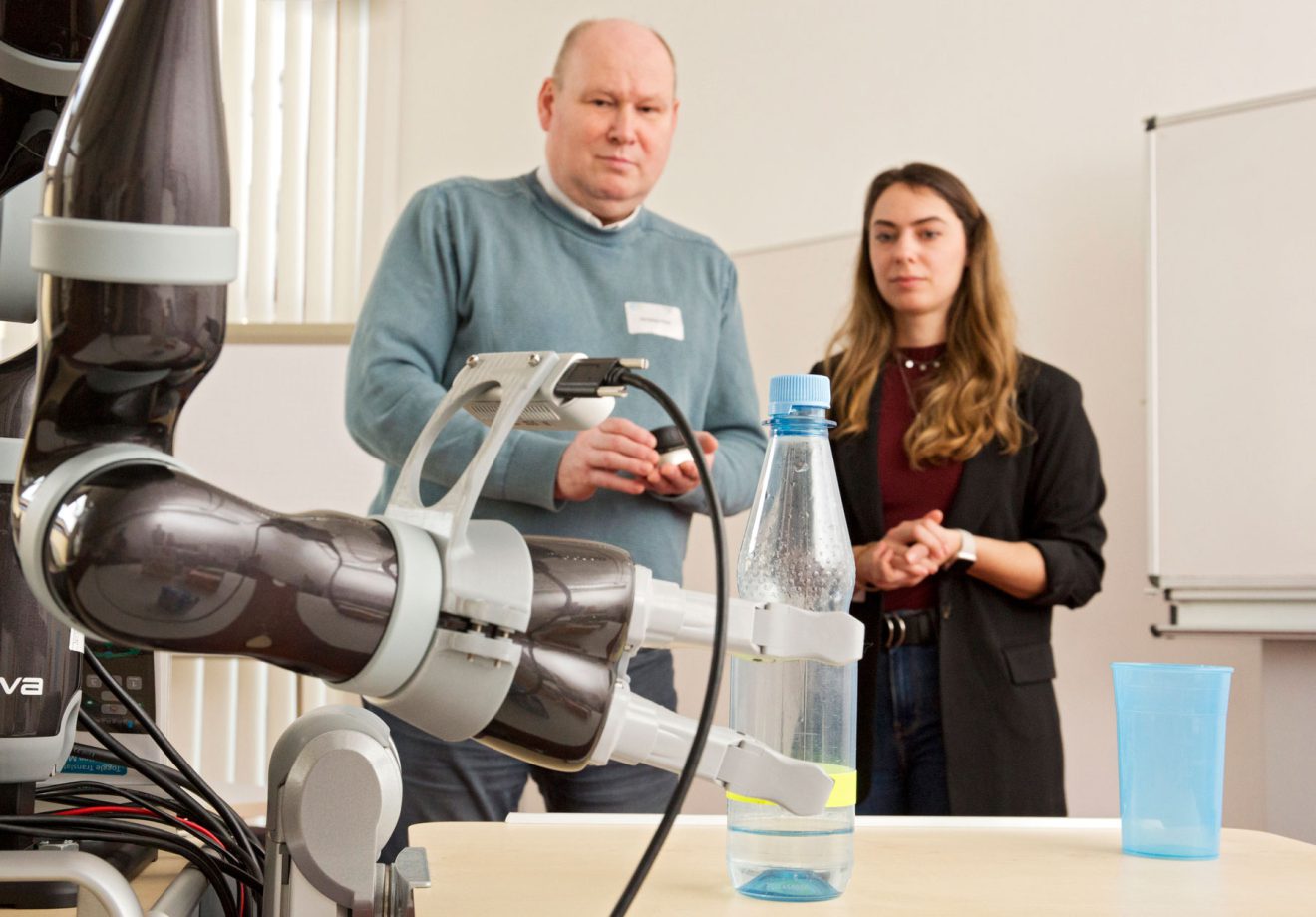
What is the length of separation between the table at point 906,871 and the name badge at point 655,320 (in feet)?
2.98

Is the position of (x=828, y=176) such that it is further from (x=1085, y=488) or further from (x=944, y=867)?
(x=944, y=867)

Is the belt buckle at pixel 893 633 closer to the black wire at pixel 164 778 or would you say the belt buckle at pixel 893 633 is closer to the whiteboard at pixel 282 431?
the black wire at pixel 164 778

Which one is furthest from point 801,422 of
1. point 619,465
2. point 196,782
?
point 619,465

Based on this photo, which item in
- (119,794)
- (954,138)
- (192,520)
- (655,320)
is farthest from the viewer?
(954,138)

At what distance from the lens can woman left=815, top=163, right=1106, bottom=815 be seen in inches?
77.5

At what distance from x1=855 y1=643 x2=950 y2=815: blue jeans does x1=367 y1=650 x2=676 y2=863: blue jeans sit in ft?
1.60

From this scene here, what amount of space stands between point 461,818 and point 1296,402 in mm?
1960

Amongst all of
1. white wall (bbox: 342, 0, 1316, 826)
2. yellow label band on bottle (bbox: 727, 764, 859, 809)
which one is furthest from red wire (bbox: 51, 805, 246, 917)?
white wall (bbox: 342, 0, 1316, 826)

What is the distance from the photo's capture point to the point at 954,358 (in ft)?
7.21

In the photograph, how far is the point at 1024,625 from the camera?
2.09 meters

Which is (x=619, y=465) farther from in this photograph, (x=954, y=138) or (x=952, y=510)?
(x=954, y=138)

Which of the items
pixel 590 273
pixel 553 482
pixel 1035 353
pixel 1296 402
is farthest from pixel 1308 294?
pixel 553 482

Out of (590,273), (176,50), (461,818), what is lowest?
(461,818)

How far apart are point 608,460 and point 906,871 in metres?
0.74
